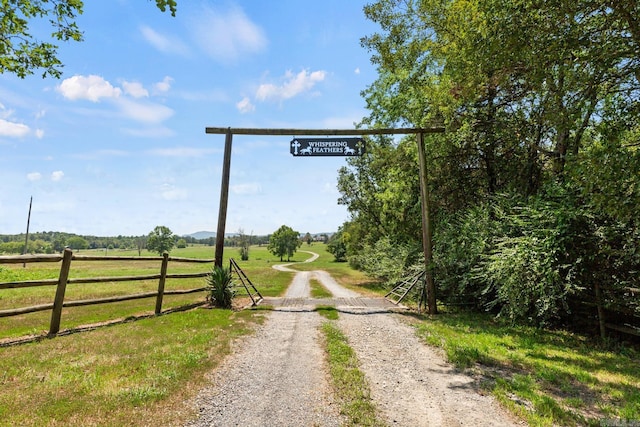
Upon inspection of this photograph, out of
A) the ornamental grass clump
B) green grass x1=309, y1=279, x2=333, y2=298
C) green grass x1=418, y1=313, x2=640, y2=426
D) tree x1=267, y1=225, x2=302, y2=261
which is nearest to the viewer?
green grass x1=418, y1=313, x2=640, y2=426

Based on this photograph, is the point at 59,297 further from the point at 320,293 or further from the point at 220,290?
the point at 320,293

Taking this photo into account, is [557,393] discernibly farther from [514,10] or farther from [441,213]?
[441,213]

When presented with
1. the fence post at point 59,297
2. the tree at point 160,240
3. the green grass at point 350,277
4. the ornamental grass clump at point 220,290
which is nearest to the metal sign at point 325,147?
the ornamental grass clump at point 220,290

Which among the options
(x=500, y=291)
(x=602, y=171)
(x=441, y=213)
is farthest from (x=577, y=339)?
(x=441, y=213)

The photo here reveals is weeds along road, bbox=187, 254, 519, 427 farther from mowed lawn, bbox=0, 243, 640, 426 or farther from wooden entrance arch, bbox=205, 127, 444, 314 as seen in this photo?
wooden entrance arch, bbox=205, 127, 444, 314

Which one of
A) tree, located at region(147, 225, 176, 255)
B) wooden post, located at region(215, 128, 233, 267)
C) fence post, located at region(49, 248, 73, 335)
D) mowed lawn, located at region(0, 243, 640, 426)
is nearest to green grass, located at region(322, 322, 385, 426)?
mowed lawn, located at region(0, 243, 640, 426)

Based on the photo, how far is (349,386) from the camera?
4.50 m

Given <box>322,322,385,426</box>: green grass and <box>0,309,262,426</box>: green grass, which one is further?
<box>322,322,385,426</box>: green grass

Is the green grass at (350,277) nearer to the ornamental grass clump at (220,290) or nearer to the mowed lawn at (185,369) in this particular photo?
the ornamental grass clump at (220,290)

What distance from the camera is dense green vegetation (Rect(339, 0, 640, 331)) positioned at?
17.9ft

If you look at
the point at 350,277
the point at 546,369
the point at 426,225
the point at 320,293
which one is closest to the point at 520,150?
the point at 426,225

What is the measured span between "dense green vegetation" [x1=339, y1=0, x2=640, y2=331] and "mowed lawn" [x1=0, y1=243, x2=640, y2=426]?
144cm

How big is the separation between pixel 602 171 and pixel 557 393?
3188 millimetres

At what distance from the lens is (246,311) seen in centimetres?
972
